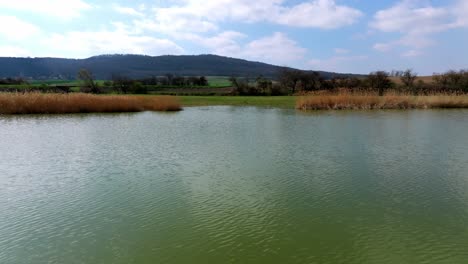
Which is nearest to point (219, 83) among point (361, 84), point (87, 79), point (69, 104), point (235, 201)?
point (87, 79)

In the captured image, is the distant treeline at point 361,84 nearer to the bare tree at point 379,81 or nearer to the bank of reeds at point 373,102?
the bare tree at point 379,81

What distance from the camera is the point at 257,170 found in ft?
27.2

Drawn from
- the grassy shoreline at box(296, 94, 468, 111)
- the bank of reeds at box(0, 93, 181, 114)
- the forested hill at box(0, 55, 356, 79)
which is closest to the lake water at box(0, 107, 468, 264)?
the bank of reeds at box(0, 93, 181, 114)

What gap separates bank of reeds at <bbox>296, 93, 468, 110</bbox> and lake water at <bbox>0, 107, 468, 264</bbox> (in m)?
12.9

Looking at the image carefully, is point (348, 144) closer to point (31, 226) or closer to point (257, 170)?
point (257, 170)

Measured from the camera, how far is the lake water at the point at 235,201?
4516 mm

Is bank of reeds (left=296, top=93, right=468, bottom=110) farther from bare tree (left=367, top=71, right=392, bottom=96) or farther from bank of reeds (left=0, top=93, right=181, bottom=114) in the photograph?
bare tree (left=367, top=71, right=392, bottom=96)

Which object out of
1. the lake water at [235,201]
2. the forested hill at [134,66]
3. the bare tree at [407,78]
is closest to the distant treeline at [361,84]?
the bare tree at [407,78]

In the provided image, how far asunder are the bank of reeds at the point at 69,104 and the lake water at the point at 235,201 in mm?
11322

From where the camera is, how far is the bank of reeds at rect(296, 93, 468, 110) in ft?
82.1

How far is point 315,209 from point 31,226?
388 cm

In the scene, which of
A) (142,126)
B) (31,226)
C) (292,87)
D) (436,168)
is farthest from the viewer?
(292,87)

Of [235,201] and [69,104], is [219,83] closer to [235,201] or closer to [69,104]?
[69,104]

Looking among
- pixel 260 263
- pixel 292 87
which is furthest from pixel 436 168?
pixel 292 87
